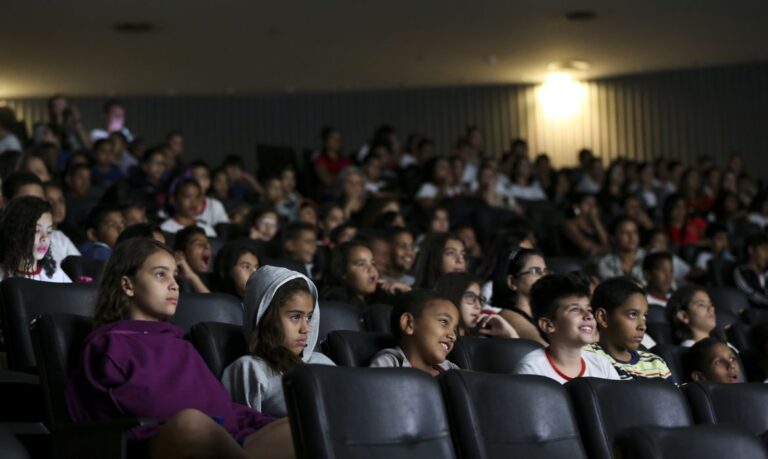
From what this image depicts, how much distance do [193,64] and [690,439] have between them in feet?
36.3

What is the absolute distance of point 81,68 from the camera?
43.5 ft

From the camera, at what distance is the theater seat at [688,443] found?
2.68 m

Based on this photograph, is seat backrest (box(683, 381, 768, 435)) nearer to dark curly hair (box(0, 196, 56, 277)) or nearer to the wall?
dark curly hair (box(0, 196, 56, 277))

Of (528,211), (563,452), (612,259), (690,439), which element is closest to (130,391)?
(563,452)

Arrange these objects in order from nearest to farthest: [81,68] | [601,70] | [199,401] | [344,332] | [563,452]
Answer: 1. [563,452]
2. [199,401]
3. [344,332]
4. [81,68]
5. [601,70]

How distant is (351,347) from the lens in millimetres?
4340

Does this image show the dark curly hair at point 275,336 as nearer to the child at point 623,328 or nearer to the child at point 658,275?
the child at point 623,328

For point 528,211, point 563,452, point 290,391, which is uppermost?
point 528,211

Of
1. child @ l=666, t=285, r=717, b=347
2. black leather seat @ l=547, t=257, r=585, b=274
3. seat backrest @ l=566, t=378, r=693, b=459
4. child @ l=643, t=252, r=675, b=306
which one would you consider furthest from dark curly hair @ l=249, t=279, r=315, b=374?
child @ l=643, t=252, r=675, b=306

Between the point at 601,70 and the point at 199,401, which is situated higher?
the point at 601,70

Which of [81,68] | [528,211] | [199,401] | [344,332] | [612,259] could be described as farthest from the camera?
[81,68]

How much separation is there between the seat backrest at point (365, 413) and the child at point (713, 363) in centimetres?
230

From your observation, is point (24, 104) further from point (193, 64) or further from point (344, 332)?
point (344, 332)

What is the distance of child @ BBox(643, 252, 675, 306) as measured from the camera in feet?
24.8
